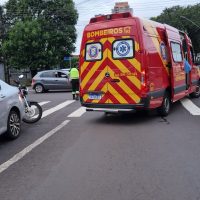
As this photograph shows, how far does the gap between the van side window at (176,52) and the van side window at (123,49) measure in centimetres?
236

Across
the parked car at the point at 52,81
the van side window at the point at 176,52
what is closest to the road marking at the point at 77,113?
the van side window at the point at 176,52

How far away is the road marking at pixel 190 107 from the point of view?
12.2m

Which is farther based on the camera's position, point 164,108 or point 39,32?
point 39,32

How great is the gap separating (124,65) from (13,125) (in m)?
3.25

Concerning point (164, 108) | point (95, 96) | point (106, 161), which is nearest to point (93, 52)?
point (95, 96)

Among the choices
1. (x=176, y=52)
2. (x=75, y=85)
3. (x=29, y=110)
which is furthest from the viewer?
(x=75, y=85)

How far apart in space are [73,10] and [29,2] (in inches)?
204

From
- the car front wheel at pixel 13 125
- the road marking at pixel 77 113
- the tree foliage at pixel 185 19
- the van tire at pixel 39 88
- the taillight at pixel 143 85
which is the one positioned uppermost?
the tree foliage at pixel 185 19

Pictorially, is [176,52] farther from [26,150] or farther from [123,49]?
[26,150]

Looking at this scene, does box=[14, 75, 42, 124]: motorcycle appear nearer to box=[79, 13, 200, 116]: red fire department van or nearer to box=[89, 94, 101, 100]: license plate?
box=[79, 13, 200, 116]: red fire department van

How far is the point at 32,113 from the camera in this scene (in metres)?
11.3

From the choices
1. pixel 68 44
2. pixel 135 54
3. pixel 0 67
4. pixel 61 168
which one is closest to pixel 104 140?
pixel 61 168

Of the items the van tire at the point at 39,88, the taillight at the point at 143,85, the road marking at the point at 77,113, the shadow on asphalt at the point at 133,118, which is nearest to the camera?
the taillight at the point at 143,85

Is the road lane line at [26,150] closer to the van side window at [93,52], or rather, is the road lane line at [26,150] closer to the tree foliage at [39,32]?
the van side window at [93,52]
